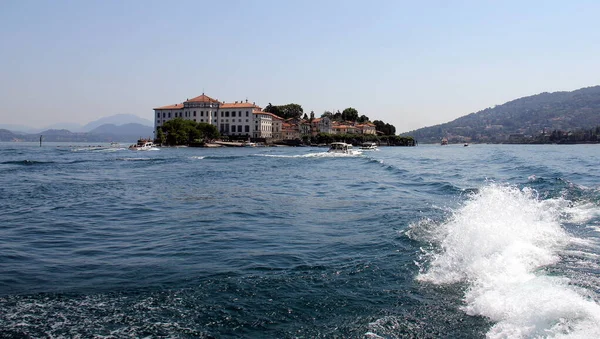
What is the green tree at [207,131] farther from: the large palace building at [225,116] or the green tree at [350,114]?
the green tree at [350,114]

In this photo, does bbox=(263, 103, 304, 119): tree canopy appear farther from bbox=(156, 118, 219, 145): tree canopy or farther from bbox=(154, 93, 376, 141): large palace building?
bbox=(156, 118, 219, 145): tree canopy

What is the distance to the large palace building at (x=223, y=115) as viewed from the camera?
13738 centimetres

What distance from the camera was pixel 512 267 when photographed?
29.6 ft

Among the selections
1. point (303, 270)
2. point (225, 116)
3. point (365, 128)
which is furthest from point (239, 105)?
point (303, 270)

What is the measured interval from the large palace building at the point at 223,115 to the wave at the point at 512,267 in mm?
126378

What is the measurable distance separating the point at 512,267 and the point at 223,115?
135742mm

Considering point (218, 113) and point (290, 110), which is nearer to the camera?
point (218, 113)

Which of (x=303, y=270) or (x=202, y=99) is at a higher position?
(x=202, y=99)

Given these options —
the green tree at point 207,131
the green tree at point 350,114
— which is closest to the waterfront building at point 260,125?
the green tree at point 207,131

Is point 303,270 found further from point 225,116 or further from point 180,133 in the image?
point 225,116

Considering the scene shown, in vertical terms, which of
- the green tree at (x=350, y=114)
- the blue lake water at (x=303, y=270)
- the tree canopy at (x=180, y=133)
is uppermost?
the green tree at (x=350, y=114)

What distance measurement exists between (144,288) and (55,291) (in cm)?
153

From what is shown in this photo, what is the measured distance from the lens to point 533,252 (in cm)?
1023

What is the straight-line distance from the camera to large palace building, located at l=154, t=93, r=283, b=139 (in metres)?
137
